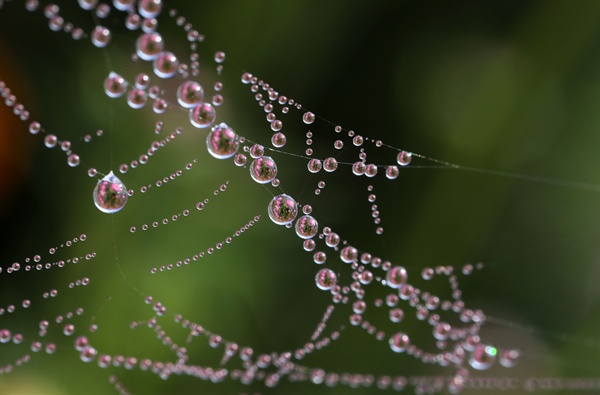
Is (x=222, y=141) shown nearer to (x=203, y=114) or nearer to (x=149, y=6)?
(x=203, y=114)

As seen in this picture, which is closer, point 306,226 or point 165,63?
point 165,63

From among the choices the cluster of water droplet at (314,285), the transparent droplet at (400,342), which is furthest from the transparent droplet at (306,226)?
the transparent droplet at (400,342)

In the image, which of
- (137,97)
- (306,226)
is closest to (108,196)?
(137,97)

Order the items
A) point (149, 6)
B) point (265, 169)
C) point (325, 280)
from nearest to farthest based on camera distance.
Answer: point (149, 6)
point (265, 169)
point (325, 280)

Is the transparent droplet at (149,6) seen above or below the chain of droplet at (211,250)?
above

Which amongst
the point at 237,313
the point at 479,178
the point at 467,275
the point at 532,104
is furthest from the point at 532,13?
the point at 237,313

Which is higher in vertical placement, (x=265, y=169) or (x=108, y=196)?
(x=265, y=169)

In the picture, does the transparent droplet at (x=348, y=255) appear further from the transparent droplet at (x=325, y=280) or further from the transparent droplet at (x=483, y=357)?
the transparent droplet at (x=483, y=357)

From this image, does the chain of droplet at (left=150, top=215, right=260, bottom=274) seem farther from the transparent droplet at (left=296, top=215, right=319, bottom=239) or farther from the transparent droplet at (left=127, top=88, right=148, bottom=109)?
the transparent droplet at (left=127, top=88, right=148, bottom=109)

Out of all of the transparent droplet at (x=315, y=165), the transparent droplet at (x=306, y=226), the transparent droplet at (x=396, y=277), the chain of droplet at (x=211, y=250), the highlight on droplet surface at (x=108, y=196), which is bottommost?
the highlight on droplet surface at (x=108, y=196)
